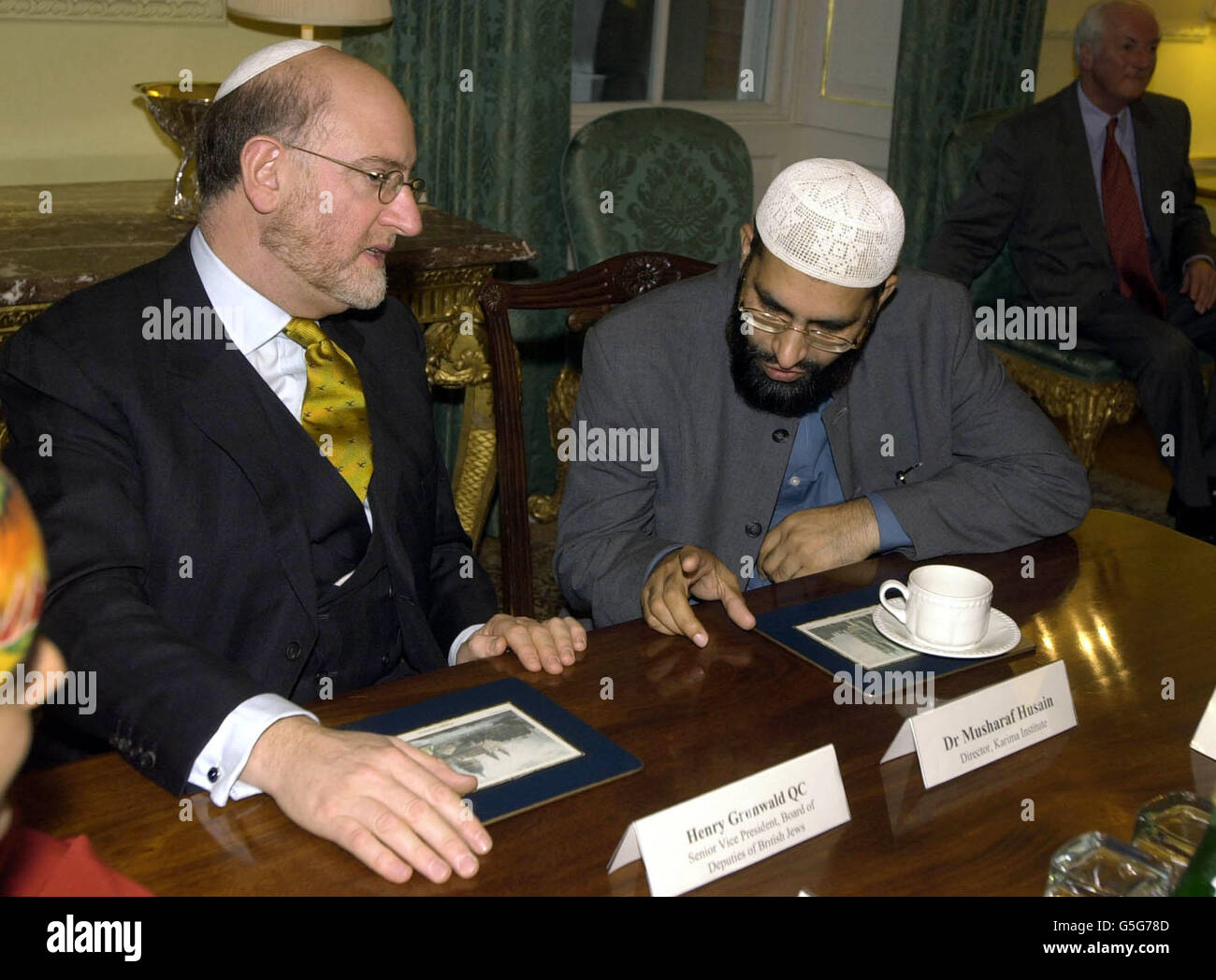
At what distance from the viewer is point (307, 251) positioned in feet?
6.28

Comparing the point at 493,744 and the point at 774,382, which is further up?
the point at 774,382

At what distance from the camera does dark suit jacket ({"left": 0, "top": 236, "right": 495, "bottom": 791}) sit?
5.20 feet

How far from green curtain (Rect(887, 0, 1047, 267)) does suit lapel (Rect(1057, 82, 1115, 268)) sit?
49 centimetres

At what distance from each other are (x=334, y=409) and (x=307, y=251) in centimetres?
24

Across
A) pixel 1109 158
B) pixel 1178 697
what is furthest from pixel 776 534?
pixel 1109 158

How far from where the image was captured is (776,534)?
83.4 inches

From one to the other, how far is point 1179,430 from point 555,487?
7.08ft

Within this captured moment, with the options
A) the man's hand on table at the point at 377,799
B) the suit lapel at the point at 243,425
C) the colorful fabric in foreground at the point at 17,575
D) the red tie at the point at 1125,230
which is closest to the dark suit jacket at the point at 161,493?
the suit lapel at the point at 243,425

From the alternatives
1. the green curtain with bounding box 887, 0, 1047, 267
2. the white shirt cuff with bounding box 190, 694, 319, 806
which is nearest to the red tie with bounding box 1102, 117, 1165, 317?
the green curtain with bounding box 887, 0, 1047, 267
